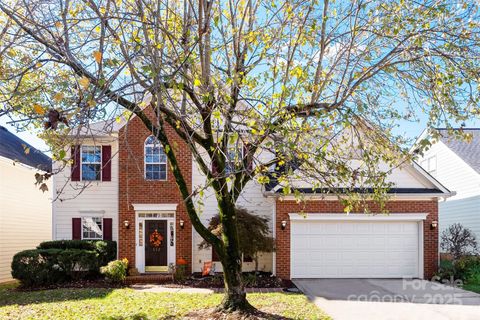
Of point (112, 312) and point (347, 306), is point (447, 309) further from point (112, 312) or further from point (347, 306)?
point (112, 312)

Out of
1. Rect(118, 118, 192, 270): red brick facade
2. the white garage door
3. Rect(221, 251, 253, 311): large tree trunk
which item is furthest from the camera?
Rect(118, 118, 192, 270): red brick facade

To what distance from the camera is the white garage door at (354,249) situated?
15.6 m

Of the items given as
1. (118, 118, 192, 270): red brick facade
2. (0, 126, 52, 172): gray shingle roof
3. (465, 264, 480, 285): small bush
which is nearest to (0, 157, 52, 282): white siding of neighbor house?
(0, 126, 52, 172): gray shingle roof

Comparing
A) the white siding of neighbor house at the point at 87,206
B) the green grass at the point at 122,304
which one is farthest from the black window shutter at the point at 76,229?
the green grass at the point at 122,304

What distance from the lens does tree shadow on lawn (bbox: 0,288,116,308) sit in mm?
11602

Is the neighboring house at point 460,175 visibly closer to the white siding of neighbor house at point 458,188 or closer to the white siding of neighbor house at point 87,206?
the white siding of neighbor house at point 458,188

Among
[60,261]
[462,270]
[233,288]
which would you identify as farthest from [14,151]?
[462,270]

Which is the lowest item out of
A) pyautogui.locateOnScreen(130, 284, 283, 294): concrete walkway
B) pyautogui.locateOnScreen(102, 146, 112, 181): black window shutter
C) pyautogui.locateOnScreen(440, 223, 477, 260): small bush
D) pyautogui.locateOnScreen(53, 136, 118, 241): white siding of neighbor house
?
pyautogui.locateOnScreen(130, 284, 283, 294): concrete walkway

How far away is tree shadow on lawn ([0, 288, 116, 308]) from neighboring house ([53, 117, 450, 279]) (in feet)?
11.3

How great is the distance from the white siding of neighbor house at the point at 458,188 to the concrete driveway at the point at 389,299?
7.47 metres

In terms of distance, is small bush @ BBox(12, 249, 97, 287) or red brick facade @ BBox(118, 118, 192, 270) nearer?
small bush @ BBox(12, 249, 97, 287)

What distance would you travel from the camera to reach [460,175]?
2145cm

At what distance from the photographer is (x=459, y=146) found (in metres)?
22.2

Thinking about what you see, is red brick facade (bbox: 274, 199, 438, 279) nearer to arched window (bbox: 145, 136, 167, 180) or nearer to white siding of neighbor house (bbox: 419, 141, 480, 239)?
arched window (bbox: 145, 136, 167, 180)
